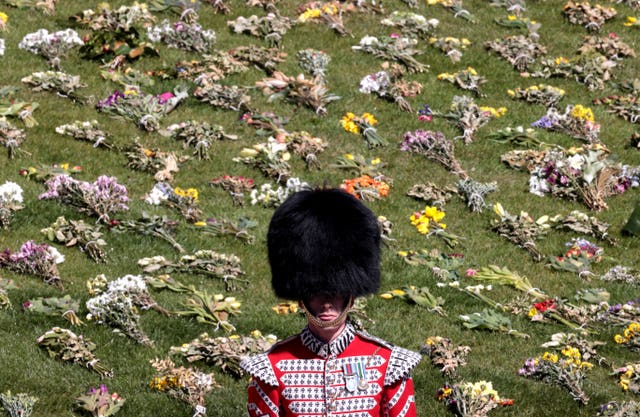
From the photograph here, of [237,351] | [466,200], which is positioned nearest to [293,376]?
[237,351]

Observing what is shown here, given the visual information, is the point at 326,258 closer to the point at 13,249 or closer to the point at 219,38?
the point at 13,249

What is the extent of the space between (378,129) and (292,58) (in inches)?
89.7

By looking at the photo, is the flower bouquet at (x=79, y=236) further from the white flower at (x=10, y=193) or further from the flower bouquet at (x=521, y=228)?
the flower bouquet at (x=521, y=228)

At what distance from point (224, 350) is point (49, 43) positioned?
8024 mm

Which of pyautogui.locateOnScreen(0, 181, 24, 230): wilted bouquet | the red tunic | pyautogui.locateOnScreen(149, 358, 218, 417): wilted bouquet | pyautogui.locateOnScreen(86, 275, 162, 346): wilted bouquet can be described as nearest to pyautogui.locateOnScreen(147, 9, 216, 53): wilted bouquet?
pyautogui.locateOnScreen(0, 181, 24, 230): wilted bouquet

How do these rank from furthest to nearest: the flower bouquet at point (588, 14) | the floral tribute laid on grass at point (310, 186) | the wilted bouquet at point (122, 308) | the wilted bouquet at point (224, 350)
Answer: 1. the flower bouquet at point (588, 14)
2. the wilted bouquet at point (122, 308)
3. the floral tribute laid on grass at point (310, 186)
4. the wilted bouquet at point (224, 350)

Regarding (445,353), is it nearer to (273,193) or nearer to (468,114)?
(273,193)

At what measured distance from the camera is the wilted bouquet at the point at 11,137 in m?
13.3

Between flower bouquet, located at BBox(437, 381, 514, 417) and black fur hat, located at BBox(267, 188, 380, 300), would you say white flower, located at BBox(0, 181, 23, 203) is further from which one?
black fur hat, located at BBox(267, 188, 380, 300)

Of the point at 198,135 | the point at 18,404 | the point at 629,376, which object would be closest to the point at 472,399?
the point at 629,376

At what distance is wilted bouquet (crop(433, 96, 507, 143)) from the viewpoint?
1512cm

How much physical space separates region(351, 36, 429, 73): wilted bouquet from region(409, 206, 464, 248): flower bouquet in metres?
4.13

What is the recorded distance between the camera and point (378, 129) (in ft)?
49.5

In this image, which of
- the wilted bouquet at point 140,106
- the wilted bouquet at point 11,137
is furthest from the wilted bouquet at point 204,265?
the wilted bouquet at point 140,106
